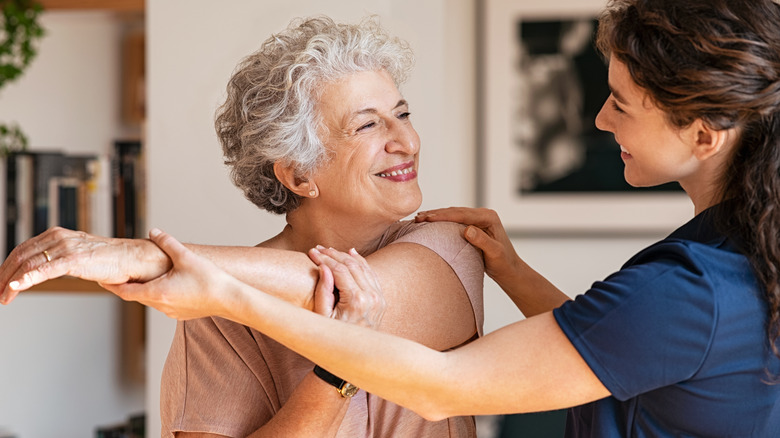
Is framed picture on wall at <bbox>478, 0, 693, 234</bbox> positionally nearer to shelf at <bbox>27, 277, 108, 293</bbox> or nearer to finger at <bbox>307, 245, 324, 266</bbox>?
shelf at <bbox>27, 277, 108, 293</bbox>

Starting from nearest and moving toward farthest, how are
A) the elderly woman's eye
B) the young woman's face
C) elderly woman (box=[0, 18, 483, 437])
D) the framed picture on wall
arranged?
1. the young woman's face
2. elderly woman (box=[0, 18, 483, 437])
3. the elderly woman's eye
4. the framed picture on wall

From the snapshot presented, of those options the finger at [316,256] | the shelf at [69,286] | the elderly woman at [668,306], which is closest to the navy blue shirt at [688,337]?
the elderly woman at [668,306]

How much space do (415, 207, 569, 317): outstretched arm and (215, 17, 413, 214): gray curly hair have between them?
30 centimetres

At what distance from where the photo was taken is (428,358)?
1.08 metres

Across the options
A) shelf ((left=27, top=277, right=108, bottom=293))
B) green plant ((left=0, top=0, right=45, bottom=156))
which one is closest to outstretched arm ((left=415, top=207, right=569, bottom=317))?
shelf ((left=27, top=277, right=108, bottom=293))

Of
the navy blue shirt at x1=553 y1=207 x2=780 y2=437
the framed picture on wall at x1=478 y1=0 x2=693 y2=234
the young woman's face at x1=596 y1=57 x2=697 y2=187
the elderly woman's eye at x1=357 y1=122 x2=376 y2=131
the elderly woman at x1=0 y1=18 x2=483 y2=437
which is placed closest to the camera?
the navy blue shirt at x1=553 y1=207 x2=780 y2=437

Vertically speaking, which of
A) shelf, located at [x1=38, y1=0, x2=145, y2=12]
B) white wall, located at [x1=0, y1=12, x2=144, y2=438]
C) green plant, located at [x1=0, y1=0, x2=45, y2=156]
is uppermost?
shelf, located at [x1=38, y1=0, x2=145, y2=12]

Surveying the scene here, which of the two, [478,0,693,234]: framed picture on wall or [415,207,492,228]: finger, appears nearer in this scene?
[415,207,492,228]: finger

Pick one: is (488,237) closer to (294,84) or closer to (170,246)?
(294,84)

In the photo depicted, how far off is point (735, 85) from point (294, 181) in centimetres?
84

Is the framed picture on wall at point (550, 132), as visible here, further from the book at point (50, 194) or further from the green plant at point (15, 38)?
the green plant at point (15, 38)

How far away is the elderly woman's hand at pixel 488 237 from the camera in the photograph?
158 centimetres

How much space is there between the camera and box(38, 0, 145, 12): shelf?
8.02 feet

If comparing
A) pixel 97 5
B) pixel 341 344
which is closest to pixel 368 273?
pixel 341 344
